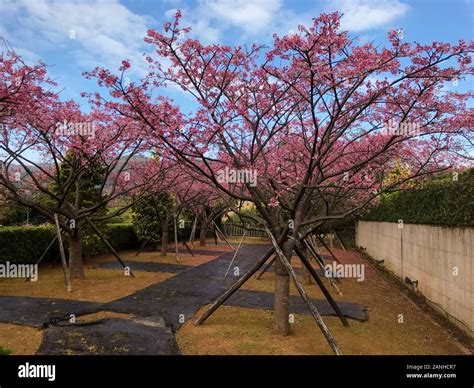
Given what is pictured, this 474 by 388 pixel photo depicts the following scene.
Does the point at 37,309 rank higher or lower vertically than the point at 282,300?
lower

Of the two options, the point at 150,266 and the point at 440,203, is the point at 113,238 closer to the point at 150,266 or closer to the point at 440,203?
the point at 150,266

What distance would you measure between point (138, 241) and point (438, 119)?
650 inches

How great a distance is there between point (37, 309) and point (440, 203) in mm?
8764

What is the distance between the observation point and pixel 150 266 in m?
13.7

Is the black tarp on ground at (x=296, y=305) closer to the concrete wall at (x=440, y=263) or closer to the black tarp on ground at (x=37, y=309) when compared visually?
the concrete wall at (x=440, y=263)

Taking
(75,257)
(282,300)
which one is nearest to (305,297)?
(282,300)

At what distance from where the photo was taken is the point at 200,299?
28.8 ft

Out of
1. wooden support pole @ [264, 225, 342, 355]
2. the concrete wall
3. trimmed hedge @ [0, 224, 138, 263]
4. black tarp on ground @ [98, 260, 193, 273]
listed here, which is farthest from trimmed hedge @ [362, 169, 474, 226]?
trimmed hedge @ [0, 224, 138, 263]

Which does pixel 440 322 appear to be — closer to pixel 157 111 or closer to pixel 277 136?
pixel 277 136

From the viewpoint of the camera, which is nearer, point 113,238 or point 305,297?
point 305,297

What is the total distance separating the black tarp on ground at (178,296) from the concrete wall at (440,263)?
16.6ft

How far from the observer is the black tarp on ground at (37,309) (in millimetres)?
6688

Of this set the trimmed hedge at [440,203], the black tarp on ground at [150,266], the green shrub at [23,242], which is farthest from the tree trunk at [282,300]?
the green shrub at [23,242]
